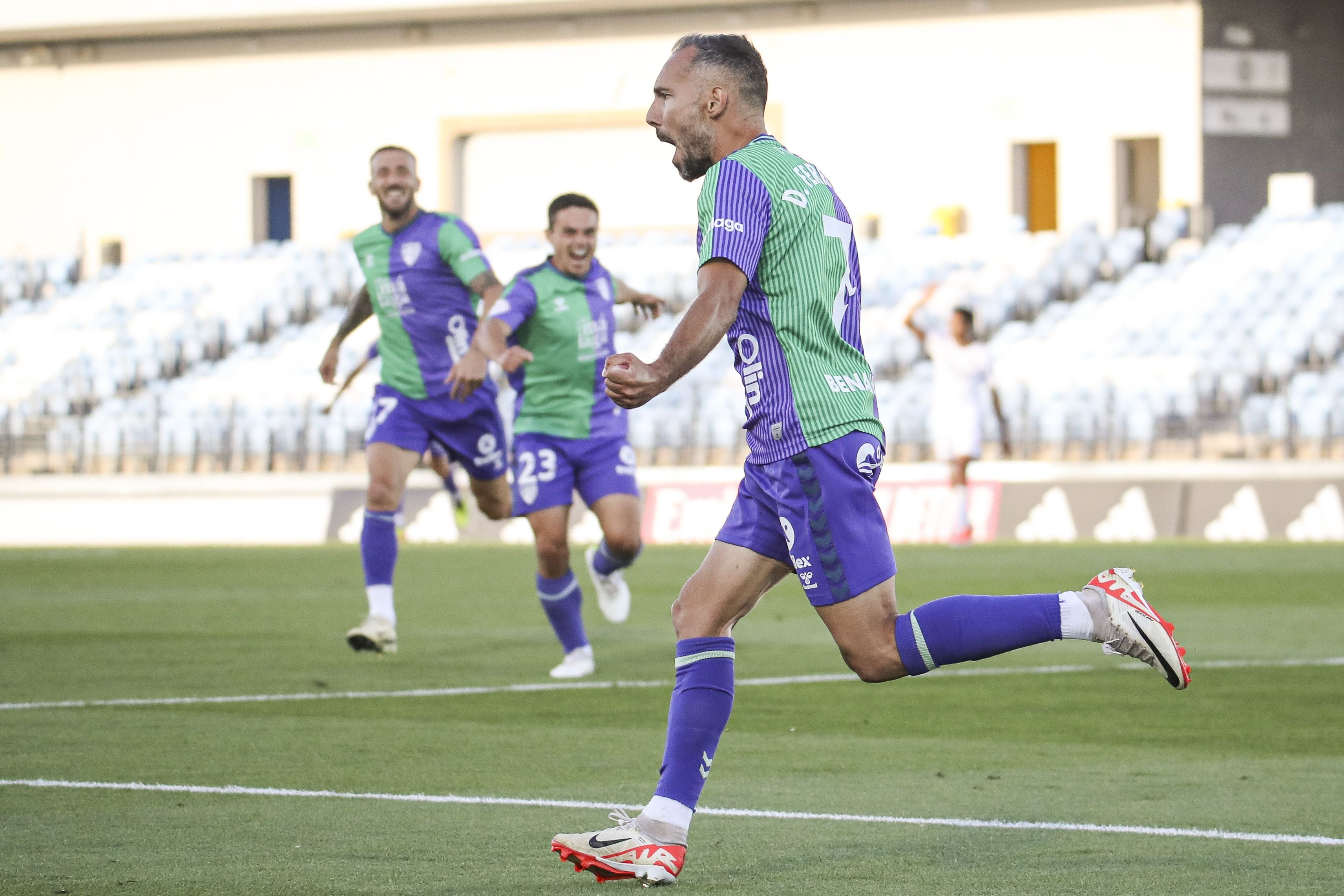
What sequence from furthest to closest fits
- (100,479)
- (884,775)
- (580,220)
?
(100,479), (580,220), (884,775)

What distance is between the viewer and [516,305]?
8742 millimetres

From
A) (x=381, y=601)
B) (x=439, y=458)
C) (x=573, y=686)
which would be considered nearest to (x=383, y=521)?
(x=381, y=601)

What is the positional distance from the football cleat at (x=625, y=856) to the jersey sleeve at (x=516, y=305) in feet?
14.5

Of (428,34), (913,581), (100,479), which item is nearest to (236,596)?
(913,581)

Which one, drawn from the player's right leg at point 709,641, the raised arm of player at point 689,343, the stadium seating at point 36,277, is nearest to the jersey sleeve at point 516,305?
the player's right leg at point 709,641

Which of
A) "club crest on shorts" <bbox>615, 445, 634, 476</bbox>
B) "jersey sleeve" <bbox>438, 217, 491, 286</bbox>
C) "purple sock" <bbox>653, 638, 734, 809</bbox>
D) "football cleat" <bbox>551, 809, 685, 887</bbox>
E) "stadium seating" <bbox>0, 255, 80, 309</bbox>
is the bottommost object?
"football cleat" <bbox>551, 809, 685, 887</bbox>

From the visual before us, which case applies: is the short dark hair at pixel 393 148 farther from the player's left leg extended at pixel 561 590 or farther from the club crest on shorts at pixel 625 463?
the player's left leg extended at pixel 561 590

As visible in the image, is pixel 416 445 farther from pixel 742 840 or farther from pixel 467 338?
pixel 742 840

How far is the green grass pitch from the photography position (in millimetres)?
4582

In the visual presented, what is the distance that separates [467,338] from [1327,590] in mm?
6495

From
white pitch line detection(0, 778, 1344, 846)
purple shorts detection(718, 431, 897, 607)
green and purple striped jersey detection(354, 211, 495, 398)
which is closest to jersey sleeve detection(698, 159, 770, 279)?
purple shorts detection(718, 431, 897, 607)

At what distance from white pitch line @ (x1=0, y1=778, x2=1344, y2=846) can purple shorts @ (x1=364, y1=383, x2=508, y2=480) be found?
3.75m

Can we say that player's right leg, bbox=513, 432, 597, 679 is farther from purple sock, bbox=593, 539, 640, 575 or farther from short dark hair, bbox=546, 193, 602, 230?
short dark hair, bbox=546, 193, 602, 230

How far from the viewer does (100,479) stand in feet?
Result: 78.4
